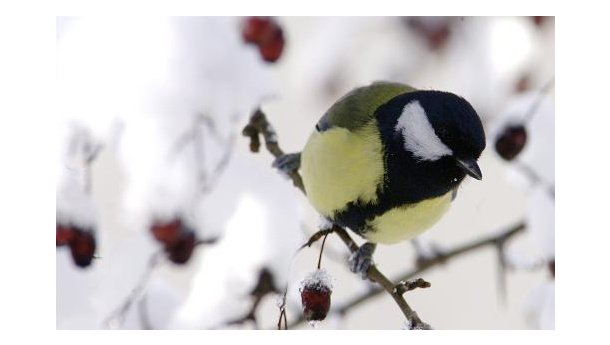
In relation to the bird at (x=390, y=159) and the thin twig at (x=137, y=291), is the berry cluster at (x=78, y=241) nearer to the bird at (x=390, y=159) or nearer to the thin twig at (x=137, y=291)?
the thin twig at (x=137, y=291)

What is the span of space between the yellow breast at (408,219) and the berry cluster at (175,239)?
25cm

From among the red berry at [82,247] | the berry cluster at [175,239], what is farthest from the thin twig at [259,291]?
the red berry at [82,247]

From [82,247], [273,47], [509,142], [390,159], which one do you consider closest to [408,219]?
[390,159]

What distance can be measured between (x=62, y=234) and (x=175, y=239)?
16 cm

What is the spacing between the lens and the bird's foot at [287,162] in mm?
1078

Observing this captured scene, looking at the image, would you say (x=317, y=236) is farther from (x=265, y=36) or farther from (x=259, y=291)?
(x=265, y=36)

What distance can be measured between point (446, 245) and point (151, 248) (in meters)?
0.41

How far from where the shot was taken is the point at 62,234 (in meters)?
1.06

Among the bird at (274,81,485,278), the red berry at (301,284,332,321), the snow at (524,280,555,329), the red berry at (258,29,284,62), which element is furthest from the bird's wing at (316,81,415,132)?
the snow at (524,280,555,329)

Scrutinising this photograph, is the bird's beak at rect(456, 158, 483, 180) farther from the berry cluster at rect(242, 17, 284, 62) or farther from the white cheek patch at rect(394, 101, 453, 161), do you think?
the berry cluster at rect(242, 17, 284, 62)

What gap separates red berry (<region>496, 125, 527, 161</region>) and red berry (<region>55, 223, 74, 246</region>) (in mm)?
611

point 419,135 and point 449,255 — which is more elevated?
point 419,135
